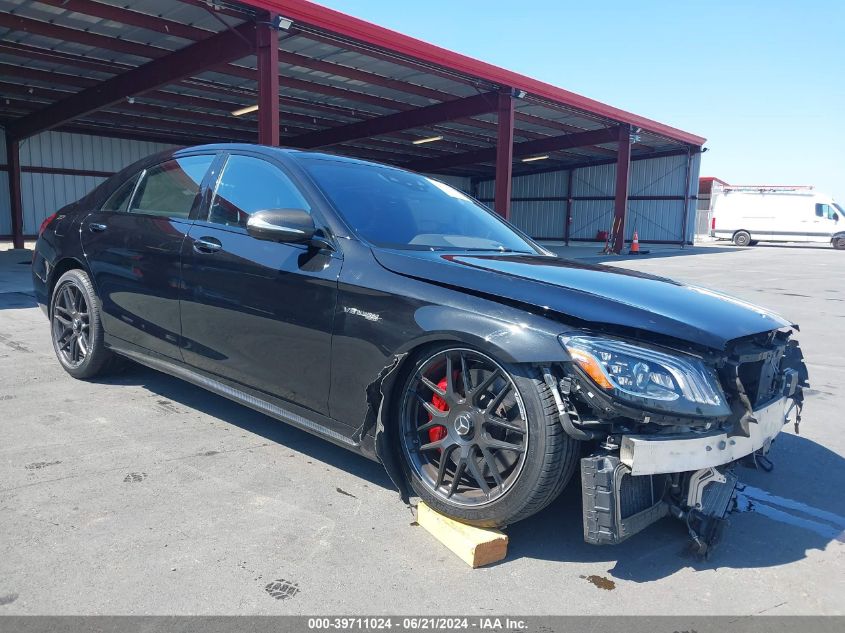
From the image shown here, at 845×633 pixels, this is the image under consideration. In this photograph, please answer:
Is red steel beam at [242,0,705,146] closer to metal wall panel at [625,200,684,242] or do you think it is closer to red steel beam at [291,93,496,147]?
red steel beam at [291,93,496,147]

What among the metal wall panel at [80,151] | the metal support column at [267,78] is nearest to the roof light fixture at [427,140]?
the metal wall panel at [80,151]

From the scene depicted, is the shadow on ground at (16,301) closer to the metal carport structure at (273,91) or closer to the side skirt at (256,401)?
the metal carport structure at (273,91)

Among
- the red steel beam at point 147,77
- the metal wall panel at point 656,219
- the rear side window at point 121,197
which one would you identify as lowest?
the rear side window at point 121,197

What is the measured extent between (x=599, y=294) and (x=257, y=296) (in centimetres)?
161

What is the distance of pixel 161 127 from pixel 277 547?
77.7 feet

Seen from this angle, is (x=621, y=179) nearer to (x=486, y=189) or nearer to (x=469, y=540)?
(x=486, y=189)

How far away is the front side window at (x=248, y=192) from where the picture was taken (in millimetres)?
3201

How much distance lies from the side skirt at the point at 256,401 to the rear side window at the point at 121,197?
91cm

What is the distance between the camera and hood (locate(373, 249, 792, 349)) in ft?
7.54

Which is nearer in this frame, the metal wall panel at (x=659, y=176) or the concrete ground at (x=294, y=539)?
the concrete ground at (x=294, y=539)

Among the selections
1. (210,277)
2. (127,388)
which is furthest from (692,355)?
(127,388)

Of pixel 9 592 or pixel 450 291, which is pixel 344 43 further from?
pixel 9 592

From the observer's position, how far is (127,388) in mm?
4328

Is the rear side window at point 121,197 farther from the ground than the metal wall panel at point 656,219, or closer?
closer
